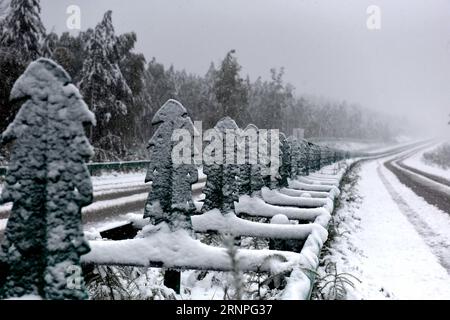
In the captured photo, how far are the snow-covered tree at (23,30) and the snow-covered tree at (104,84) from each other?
12.4 feet

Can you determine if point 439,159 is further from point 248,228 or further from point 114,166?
point 248,228

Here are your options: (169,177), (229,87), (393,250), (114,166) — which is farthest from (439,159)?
(169,177)

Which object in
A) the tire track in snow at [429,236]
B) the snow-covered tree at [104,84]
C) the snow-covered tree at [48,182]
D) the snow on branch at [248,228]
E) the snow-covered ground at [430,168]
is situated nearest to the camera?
the snow-covered tree at [48,182]

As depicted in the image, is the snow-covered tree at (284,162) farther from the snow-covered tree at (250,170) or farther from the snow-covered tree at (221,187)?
the snow-covered tree at (221,187)

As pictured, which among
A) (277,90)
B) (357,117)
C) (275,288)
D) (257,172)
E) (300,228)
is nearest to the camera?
(275,288)

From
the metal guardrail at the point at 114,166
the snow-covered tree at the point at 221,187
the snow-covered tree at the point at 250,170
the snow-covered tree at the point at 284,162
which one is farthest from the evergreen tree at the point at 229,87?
the snow-covered tree at the point at 221,187

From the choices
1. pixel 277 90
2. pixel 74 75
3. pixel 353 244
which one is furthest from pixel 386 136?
pixel 353 244

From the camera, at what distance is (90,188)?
227cm

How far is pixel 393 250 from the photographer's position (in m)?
7.05

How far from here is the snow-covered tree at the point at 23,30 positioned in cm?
2367

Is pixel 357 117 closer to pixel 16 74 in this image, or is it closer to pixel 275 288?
pixel 16 74

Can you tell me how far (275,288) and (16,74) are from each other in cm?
2242

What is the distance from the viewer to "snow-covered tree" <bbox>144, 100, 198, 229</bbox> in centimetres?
359

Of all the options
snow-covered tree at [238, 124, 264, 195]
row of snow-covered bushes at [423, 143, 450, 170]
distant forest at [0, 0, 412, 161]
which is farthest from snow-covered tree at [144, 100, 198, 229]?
row of snow-covered bushes at [423, 143, 450, 170]
